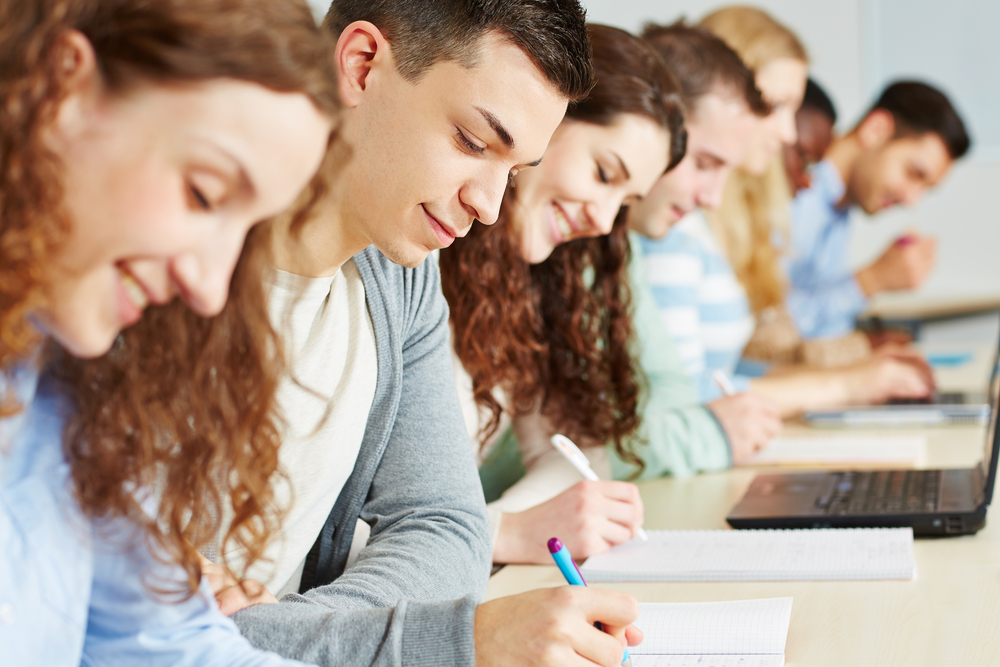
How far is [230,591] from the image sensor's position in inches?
29.5

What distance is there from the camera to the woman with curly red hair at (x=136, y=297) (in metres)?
0.47

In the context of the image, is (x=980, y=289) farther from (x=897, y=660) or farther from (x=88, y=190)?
(x=88, y=190)

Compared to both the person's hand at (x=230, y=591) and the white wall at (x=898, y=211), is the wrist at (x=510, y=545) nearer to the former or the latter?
the person's hand at (x=230, y=591)

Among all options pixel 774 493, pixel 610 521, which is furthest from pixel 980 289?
pixel 610 521

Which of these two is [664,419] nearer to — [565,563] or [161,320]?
[565,563]

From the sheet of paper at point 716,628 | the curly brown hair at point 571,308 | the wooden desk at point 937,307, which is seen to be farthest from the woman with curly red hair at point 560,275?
the wooden desk at point 937,307

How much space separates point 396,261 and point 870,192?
2.70 m

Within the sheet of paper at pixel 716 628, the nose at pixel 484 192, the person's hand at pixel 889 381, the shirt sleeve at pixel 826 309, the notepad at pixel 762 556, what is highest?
the nose at pixel 484 192

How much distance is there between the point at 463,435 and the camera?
3.39 ft

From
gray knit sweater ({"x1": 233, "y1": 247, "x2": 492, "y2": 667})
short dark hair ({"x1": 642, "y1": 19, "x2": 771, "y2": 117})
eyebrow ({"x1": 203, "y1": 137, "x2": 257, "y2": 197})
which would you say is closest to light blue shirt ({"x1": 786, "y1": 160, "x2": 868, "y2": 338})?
short dark hair ({"x1": 642, "y1": 19, "x2": 771, "y2": 117})

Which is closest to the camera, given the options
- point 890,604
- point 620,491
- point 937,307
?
point 890,604

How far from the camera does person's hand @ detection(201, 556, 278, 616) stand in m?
0.73

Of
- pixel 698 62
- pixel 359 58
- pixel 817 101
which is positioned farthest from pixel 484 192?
pixel 817 101

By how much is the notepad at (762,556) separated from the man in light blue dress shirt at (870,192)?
2.01m
